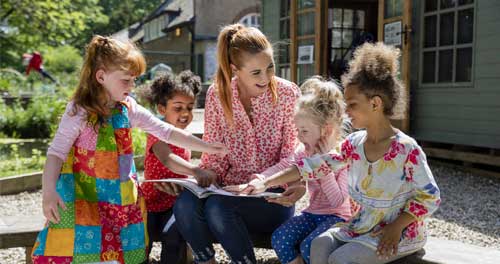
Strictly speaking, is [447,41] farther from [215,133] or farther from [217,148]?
[217,148]

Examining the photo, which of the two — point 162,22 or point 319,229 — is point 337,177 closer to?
point 319,229

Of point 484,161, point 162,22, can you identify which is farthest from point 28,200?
point 162,22

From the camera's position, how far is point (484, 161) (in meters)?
5.62

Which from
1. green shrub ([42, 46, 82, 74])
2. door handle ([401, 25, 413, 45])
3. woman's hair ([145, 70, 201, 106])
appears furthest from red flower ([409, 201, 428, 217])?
green shrub ([42, 46, 82, 74])

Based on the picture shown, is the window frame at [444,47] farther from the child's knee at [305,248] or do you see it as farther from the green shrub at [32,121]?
the green shrub at [32,121]

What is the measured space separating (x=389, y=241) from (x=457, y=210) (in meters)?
2.85

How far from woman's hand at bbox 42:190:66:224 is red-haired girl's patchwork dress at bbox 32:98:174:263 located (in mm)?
49

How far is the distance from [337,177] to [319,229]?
0.25 m

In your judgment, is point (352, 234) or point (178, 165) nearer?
point (352, 234)

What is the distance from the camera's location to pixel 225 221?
2.27 meters

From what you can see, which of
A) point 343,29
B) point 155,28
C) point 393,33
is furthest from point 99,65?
point 155,28

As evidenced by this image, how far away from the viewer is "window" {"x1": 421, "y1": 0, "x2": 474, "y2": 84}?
6.13m

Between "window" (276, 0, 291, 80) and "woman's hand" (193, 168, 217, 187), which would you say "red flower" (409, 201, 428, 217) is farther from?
"window" (276, 0, 291, 80)

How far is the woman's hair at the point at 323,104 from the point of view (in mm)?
2293
